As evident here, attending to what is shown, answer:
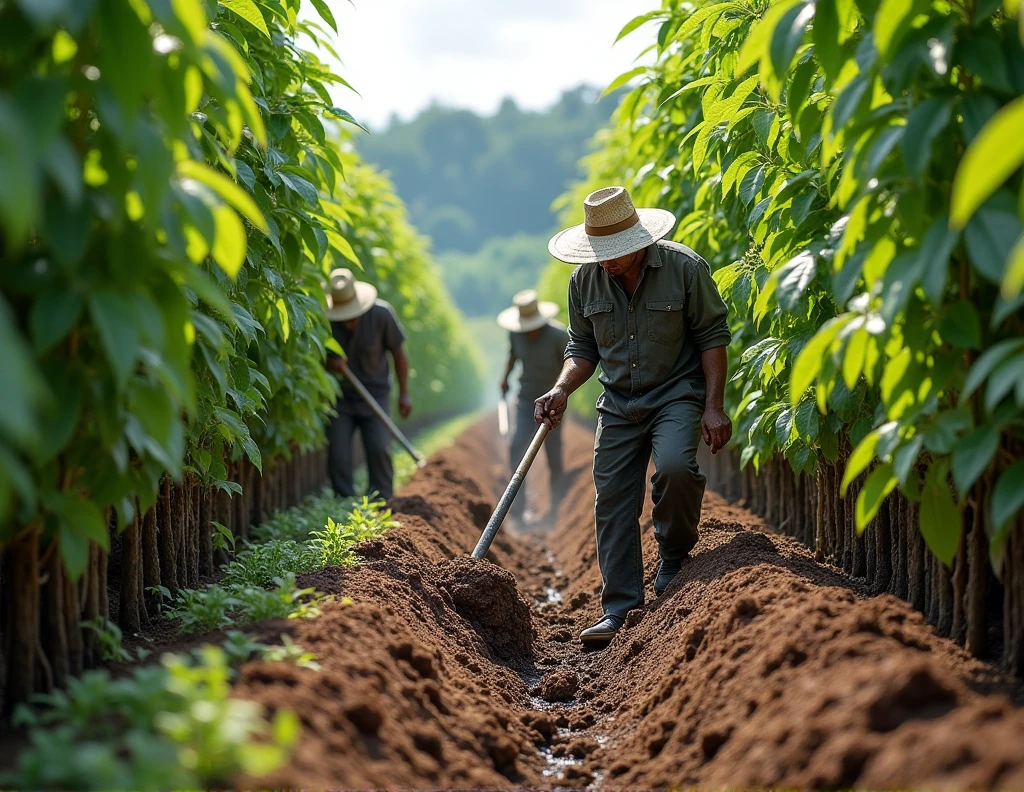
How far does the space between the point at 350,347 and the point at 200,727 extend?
654cm

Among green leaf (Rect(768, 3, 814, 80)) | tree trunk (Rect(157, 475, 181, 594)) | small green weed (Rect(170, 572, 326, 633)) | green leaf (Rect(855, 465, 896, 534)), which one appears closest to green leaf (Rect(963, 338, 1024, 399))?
green leaf (Rect(855, 465, 896, 534))

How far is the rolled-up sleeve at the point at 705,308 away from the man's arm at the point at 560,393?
0.62m

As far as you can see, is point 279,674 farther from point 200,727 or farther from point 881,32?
point 881,32

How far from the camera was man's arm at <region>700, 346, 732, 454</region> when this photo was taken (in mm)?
4680

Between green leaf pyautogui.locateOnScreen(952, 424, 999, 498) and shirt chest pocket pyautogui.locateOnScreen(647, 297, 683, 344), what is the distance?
2418 millimetres

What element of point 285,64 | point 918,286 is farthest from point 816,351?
point 285,64

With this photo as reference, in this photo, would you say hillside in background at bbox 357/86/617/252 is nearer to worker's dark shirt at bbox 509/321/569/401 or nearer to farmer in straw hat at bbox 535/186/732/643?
worker's dark shirt at bbox 509/321/569/401

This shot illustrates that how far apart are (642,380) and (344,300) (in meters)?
3.84

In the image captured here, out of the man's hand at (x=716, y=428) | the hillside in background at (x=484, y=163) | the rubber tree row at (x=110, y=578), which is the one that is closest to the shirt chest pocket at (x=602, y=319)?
the man's hand at (x=716, y=428)

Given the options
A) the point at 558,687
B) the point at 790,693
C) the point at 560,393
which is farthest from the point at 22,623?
the point at 560,393

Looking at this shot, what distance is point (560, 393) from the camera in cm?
516

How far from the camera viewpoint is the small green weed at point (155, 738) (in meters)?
1.94

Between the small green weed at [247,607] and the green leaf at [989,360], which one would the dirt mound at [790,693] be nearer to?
the green leaf at [989,360]

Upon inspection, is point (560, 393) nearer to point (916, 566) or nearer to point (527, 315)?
point (916, 566)
